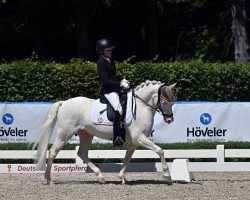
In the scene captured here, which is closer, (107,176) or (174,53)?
(107,176)

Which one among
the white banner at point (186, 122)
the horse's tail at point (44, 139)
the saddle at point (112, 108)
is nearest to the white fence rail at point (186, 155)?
the horse's tail at point (44, 139)

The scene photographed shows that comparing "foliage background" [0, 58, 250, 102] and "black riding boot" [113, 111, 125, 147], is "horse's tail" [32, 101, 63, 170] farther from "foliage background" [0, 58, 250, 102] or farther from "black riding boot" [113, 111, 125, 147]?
"foliage background" [0, 58, 250, 102]

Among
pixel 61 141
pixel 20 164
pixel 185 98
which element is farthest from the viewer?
pixel 185 98

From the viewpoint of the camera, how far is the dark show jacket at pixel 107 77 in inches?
623

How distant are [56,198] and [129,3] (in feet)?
79.5

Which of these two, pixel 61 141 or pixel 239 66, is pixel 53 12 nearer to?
pixel 239 66

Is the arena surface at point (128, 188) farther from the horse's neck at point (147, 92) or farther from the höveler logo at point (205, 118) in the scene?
the höveler logo at point (205, 118)

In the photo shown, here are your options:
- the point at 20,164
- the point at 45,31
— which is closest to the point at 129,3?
the point at 45,31

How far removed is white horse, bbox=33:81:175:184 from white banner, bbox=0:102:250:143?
575 cm

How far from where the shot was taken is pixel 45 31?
118ft

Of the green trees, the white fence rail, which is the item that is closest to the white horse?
the white fence rail

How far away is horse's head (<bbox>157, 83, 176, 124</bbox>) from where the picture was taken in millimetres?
15828

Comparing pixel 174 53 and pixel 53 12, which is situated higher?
pixel 53 12

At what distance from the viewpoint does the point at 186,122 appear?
72.8 ft
